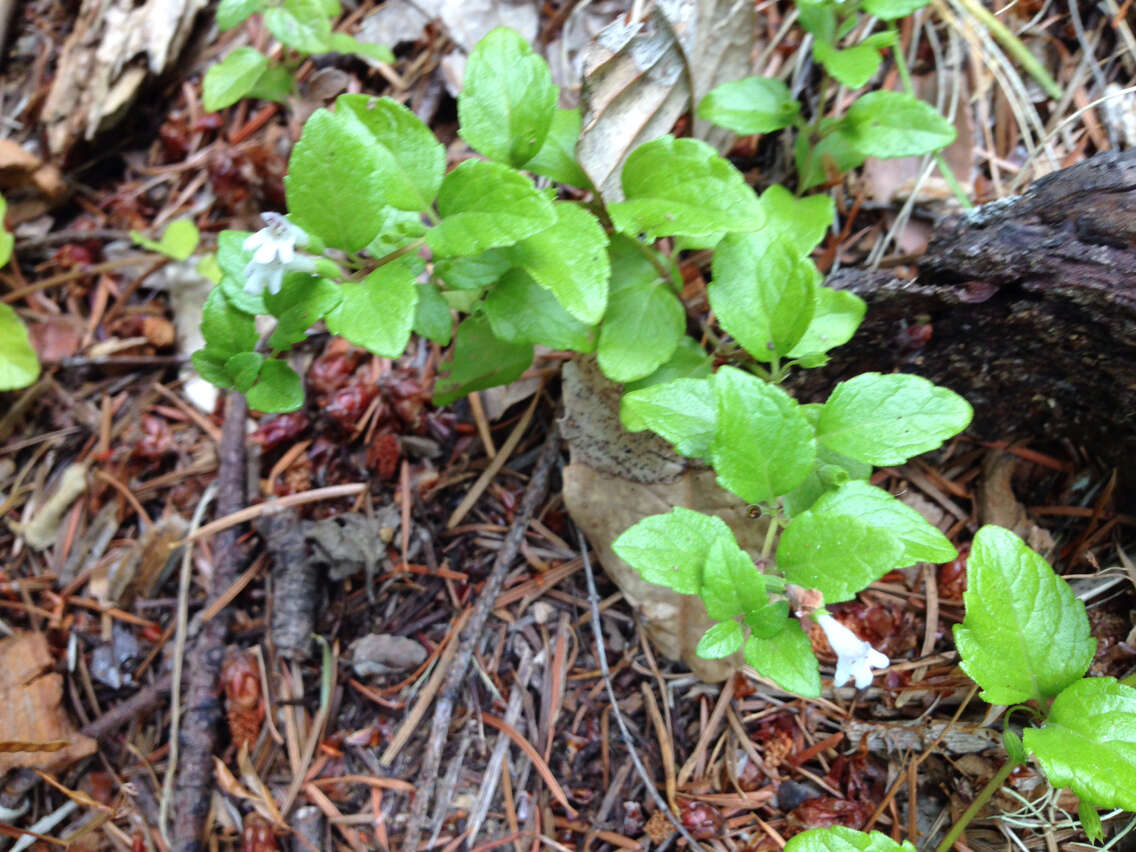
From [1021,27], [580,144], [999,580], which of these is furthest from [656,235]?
[1021,27]

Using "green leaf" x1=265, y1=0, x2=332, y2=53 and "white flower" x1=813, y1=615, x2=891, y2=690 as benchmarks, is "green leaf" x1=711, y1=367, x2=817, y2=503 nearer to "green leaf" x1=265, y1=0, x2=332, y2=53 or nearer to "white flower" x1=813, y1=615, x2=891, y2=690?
"white flower" x1=813, y1=615, x2=891, y2=690

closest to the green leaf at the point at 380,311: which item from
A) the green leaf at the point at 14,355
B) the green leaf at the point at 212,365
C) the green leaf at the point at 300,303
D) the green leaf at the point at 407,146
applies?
the green leaf at the point at 300,303

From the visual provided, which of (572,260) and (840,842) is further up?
(572,260)

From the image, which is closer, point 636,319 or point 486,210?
point 486,210

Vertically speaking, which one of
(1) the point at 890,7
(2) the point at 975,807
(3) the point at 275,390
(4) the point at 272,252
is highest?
(1) the point at 890,7

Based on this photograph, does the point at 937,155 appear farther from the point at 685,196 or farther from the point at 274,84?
the point at 274,84

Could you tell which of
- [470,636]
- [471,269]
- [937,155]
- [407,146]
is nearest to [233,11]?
[407,146]

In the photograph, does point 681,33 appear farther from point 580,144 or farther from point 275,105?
point 275,105
